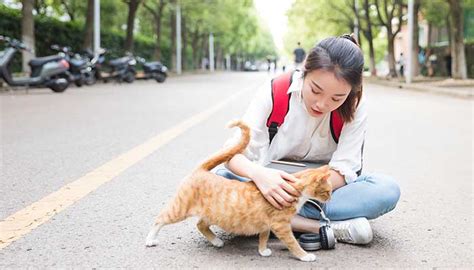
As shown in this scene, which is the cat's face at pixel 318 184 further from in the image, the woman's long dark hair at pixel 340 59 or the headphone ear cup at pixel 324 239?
the woman's long dark hair at pixel 340 59

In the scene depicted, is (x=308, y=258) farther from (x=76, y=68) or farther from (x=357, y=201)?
(x=76, y=68)

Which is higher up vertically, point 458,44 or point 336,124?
point 458,44

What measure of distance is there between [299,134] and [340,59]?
0.51 metres

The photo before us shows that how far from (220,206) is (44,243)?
0.90 m

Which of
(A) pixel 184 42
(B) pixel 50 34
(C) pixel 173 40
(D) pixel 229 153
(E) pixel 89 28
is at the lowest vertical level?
(D) pixel 229 153

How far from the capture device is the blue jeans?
2975 mm

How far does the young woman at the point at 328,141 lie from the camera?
2.61 m

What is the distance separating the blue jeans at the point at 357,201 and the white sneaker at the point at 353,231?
4cm

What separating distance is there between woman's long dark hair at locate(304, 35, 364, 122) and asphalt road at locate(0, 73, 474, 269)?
0.80 metres

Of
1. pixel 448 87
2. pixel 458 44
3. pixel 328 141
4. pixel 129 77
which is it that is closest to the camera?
pixel 328 141

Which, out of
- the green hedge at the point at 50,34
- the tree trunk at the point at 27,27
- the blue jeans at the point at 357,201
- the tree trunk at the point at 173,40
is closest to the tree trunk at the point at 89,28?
the green hedge at the point at 50,34

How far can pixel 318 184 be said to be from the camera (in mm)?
2559

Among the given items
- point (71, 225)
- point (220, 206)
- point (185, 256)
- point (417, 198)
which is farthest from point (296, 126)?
point (417, 198)

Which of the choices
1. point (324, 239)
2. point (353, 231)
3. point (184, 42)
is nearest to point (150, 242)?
point (324, 239)
